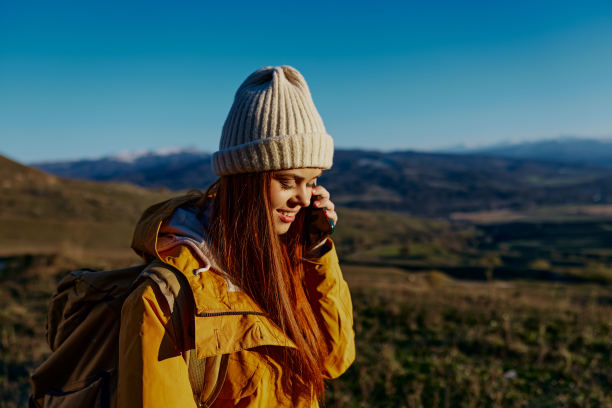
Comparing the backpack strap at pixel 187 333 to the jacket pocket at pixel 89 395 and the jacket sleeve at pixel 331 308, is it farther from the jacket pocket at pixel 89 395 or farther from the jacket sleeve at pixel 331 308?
the jacket sleeve at pixel 331 308

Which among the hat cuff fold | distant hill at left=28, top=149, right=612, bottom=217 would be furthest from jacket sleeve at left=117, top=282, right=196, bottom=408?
distant hill at left=28, top=149, right=612, bottom=217

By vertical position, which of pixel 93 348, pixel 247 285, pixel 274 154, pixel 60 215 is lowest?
pixel 60 215

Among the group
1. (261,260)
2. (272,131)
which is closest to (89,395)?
(261,260)

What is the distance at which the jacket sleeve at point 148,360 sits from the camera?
1.29 meters

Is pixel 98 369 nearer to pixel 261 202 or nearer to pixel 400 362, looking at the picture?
pixel 261 202

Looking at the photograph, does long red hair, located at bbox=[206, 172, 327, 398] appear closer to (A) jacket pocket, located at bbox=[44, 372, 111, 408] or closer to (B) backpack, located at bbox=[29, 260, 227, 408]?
(B) backpack, located at bbox=[29, 260, 227, 408]

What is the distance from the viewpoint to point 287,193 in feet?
6.19

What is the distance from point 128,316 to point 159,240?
437 millimetres

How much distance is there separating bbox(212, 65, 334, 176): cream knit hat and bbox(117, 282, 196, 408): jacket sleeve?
71 cm

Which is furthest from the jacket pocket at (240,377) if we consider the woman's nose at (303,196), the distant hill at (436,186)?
the distant hill at (436,186)

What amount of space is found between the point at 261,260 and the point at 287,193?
12.9 inches

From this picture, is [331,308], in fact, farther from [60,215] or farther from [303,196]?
[60,215]

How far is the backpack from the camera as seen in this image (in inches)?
54.8

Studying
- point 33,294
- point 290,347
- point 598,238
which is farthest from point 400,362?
point 598,238
